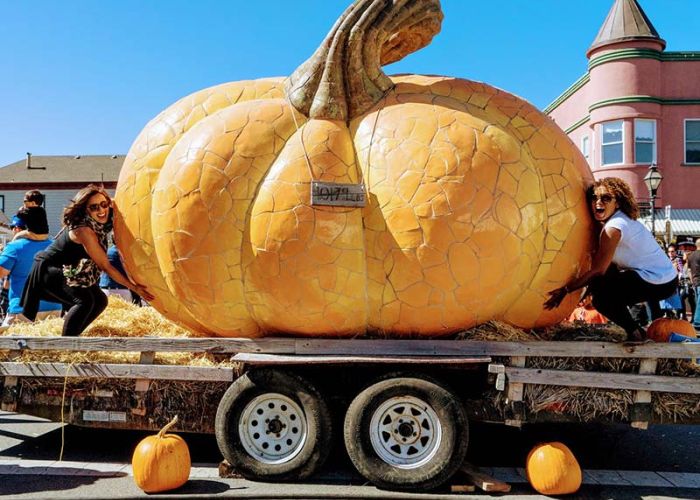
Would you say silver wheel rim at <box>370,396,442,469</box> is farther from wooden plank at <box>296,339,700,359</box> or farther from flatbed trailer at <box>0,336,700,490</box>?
wooden plank at <box>296,339,700,359</box>

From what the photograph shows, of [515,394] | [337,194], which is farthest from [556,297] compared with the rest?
[337,194]

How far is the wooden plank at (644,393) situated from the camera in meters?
4.29

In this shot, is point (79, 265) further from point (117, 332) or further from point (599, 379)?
point (599, 379)

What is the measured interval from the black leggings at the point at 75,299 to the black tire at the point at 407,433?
2.53 m

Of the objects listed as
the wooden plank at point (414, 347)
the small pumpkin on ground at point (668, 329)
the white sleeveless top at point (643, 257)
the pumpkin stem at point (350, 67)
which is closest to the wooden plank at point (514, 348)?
the wooden plank at point (414, 347)

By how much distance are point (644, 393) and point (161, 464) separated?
11.0 feet

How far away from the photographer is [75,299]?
534cm

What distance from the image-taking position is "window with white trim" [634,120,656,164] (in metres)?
20.3

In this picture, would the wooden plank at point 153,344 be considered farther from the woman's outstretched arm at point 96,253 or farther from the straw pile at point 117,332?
the woman's outstretched arm at point 96,253

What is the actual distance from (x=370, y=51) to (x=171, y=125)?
1749 millimetres

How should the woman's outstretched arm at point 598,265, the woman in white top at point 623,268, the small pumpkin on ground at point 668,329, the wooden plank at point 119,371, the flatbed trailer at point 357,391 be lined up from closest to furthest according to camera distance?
the flatbed trailer at point 357,391, the wooden plank at point 119,371, the woman's outstretched arm at point 598,265, the woman in white top at point 623,268, the small pumpkin on ground at point 668,329

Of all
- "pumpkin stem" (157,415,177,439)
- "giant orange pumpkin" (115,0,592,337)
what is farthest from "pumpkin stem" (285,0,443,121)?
"pumpkin stem" (157,415,177,439)

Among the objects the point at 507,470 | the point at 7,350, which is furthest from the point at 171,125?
the point at 507,470

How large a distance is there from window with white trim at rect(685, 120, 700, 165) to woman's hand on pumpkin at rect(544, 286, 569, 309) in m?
18.8
